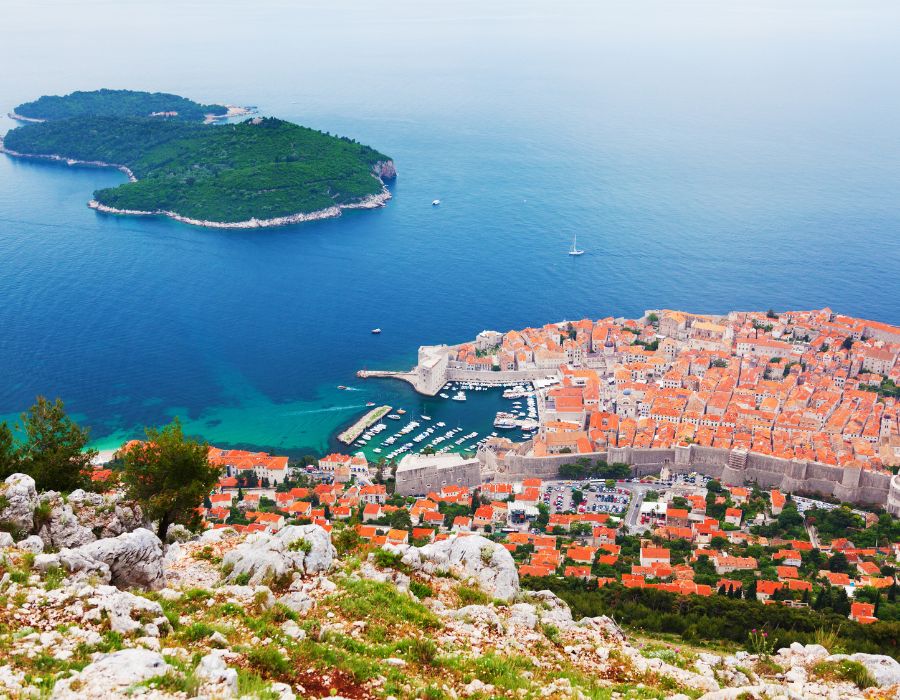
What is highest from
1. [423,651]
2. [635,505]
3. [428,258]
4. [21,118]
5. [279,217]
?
[21,118]

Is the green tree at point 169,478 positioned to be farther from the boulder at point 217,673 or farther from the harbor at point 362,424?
the harbor at point 362,424

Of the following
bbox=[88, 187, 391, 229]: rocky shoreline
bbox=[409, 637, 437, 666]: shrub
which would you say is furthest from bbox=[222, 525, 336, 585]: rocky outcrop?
bbox=[88, 187, 391, 229]: rocky shoreline

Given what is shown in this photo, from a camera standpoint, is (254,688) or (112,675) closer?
(112,675)

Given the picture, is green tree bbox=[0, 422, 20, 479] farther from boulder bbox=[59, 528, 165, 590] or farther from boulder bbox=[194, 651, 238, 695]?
boulder bbox=[194, 651, 238, 695]

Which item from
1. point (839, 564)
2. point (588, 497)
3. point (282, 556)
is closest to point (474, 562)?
point (282, 556)

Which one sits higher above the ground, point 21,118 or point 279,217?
point 21,118

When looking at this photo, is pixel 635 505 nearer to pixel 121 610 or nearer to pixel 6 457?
pixel 6 457

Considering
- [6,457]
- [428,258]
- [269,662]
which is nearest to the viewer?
[269,662]
